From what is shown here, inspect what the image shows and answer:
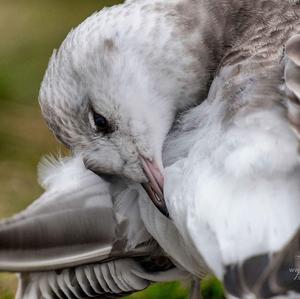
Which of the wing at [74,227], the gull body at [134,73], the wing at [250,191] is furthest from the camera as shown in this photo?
the gull body at [134,73]

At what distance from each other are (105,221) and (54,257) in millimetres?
211

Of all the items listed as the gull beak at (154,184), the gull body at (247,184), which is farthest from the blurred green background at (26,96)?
the gull body at (247,184)

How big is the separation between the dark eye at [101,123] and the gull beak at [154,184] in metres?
0.20

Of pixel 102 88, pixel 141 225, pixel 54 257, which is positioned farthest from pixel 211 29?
pixel 54 257

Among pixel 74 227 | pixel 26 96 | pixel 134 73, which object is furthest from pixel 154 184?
pixel 26 96

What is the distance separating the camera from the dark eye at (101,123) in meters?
3.62

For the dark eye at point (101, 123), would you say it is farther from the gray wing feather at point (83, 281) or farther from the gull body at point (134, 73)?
the gray wing feather at point (83, 281)

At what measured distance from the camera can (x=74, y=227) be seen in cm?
338

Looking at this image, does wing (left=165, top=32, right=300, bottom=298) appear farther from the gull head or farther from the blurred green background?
the blurred green background

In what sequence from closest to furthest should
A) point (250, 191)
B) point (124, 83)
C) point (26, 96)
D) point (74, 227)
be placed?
point (250, 191)
point (74, 227)
point (124, 83)
point (26, 96)

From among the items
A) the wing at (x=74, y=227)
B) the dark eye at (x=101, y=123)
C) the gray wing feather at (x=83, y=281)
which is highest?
the dark eye at (x=101, y=123)

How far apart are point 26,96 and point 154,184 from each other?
323cm

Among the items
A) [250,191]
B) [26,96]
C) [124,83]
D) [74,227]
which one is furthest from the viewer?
[26,96]

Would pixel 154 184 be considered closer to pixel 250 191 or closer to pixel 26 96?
pixel 250 191
